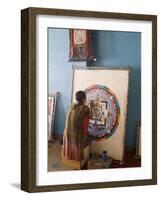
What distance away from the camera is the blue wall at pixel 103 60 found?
1461 mm

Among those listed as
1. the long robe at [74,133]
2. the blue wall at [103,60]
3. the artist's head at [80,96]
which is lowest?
the long robe at [74,133]

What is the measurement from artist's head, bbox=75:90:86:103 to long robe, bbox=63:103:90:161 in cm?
1

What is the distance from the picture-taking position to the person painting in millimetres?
1479

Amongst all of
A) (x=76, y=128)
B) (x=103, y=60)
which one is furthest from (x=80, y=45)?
(x=76, y=128)

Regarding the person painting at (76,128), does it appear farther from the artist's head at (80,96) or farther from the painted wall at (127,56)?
the painted wall at (127,56)

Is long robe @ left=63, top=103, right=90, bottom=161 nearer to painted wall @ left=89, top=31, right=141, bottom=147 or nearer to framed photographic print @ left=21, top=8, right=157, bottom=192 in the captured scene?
framed photographic print @ left=21, top=8, right=157, bottom=192

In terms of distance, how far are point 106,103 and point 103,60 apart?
0.35ft

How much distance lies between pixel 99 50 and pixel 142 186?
370 mm

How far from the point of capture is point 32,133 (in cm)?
143

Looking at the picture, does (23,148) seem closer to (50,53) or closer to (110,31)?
(50,53)

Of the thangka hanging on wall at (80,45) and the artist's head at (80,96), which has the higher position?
the thangka hanging on wall at (80,45)

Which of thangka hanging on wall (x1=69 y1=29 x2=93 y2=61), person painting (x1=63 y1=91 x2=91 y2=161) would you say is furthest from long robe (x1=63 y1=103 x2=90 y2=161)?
thangka hanging on wall (x1=69 y1=29 x2=93 y2=61)

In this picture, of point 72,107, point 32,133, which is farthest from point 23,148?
point 72,107

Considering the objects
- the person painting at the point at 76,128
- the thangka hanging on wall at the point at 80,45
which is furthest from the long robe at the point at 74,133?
the thangka hanging on wall at the point at 80,45
